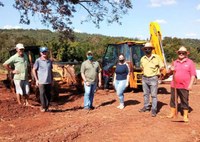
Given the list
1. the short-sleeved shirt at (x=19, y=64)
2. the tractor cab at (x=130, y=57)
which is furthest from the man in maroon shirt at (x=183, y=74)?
the tractor cab at (x=130, y=57)

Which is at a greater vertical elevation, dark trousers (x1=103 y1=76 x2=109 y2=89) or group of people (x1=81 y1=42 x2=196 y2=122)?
group of people (x1=81 y1=42 x2=196 y2=122)

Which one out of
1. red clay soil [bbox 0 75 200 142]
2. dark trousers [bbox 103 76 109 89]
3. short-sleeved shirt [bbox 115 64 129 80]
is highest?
short-sleeved shirt [bbox 115 64 129 80]

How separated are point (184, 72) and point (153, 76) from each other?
2.97ft

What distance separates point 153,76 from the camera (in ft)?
32.1

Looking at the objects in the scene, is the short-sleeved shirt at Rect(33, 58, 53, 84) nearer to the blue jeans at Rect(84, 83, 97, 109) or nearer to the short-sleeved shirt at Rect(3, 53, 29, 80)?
the short-sleeved shirt at Rect(3, 53, 29, 80)

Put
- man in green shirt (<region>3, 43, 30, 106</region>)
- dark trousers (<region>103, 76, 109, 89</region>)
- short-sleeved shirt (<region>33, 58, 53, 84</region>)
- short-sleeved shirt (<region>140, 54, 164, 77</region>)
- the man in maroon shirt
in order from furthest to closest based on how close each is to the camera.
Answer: dark trousers (<region>103, 76, 109, 89</region>)
man in green shirt (<region>3, 43, 30, 106</region>)
short-sleeved shirt (<region>33, 58, 53, 84</region>)
short-sleeved shirt (<region>140, 54, 164, 77</region>)
the man in maroon shirt

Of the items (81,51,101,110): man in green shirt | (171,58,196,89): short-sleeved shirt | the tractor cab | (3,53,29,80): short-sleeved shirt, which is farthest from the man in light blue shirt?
the tractor cab

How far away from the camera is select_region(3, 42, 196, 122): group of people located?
9.27 meters

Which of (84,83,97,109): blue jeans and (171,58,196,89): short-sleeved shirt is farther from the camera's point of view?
(84,83,97,109): blue jeans

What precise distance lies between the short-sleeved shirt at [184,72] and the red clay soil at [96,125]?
1025 mm

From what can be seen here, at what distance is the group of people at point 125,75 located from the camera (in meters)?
9.27

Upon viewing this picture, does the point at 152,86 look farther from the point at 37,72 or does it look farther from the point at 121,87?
the point at 37,72

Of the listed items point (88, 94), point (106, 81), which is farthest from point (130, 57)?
point (88, 94)

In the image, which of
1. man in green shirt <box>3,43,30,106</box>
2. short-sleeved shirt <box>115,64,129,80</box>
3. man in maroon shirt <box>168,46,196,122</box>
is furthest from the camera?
short-sleeved shirt <box>115,64,129,80</box>
